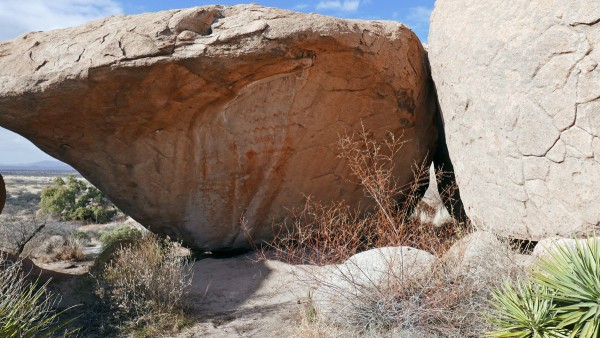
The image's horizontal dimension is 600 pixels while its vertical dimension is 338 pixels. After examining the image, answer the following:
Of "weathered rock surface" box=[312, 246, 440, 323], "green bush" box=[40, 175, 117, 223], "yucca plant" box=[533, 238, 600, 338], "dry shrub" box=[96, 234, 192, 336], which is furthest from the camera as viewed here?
"green bush" box=[40, 175, 117, 223]

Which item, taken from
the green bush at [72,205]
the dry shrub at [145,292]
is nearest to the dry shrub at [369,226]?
the dry shrub at [145,292]

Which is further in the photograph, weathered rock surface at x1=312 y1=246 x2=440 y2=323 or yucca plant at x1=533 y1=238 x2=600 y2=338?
weathered rock surface at x1=312 y1=246 x2=440 y2=323

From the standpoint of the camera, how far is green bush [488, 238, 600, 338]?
135 inches

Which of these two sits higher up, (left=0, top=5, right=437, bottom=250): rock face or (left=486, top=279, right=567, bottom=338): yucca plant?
(left=0, top=5, right=437, bottom=250): rock face

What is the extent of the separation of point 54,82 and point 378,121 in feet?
12.3

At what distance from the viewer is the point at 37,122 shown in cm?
657

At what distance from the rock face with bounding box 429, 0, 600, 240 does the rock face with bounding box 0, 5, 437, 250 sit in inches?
45.3

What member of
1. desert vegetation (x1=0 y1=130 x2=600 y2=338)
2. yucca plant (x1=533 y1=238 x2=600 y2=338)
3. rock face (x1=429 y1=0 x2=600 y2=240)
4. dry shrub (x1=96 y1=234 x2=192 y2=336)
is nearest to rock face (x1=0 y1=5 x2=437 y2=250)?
desert vegetation (x1=0 y1=130 x2=600 y2=338)

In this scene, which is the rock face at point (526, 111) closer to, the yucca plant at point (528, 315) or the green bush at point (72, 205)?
the yucca plant at point (528, 315)

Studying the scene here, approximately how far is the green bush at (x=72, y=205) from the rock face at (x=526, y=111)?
14713mm

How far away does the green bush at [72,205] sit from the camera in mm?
18062

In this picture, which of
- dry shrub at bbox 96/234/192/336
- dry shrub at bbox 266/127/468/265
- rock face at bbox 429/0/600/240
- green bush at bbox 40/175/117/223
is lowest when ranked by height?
green bush at bbox 40/175/117/223

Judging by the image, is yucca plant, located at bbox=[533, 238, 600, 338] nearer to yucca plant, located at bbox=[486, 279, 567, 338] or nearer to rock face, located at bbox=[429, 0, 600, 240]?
yucca plant, located at bbox=[486, 279, 567, 338]

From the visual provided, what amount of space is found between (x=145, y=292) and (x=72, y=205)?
15.0 m
